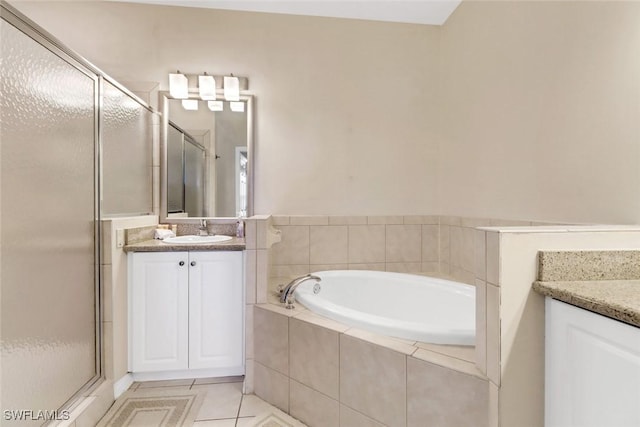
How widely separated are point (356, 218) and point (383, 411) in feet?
4.94

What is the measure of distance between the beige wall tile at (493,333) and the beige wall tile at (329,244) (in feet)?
5.10

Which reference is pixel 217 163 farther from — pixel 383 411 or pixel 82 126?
pixel 383 411

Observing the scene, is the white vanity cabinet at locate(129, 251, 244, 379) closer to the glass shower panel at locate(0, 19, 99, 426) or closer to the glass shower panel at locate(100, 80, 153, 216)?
the glass shower panel at locate(0, 19, 99, 426)

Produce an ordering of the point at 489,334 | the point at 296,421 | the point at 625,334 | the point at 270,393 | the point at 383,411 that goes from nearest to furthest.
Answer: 1. the point at 625,334
2. the point at 489,334
3. the point at 383,411
4. the point at 296,421
5. the point at 270,393

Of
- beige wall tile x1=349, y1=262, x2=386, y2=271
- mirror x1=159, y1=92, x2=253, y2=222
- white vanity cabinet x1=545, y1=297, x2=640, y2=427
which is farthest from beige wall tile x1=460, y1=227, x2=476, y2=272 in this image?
mirror x1=159, y1=92, x2=253, y2=222

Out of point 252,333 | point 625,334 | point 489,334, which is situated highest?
point 625,334

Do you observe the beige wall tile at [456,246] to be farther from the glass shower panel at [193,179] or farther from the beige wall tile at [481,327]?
the glass shower panel at [193,179]

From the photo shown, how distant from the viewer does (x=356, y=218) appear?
2.51 meters

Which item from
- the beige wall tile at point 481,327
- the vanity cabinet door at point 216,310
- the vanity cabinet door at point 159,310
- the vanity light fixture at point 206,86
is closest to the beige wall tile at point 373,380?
the beige wall tile at point 481,327

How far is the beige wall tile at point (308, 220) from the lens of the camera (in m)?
2.46

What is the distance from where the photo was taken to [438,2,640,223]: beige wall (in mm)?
1231

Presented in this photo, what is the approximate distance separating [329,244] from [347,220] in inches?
9.8

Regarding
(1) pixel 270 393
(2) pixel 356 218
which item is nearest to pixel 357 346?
(1) pixel 270 393

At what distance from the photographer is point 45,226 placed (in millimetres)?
1260
